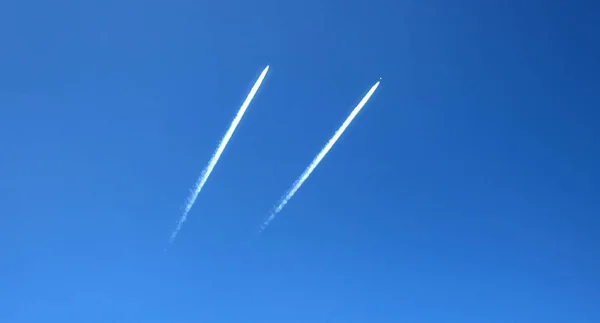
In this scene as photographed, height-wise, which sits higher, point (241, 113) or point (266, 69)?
point (266, 69)

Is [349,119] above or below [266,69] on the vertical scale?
below

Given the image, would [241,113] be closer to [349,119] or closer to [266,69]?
[266,69]

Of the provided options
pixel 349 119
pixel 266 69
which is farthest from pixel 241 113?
pixel 349 119
